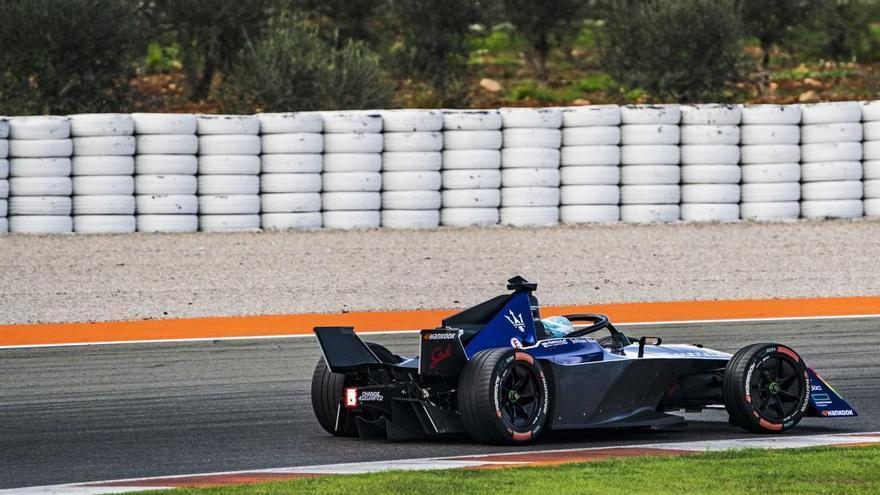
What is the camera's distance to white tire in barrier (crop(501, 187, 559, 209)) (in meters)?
20.1

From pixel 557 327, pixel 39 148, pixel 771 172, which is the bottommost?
pixel 557 327

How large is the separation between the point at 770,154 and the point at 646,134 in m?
1.67

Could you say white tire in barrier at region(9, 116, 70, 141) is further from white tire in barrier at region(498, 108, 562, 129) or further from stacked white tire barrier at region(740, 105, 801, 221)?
stacked white tire barrier at region(740, 105, 801, 221)

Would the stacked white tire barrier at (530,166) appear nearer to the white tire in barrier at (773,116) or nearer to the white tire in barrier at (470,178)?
the white tire in barrier at (470,178)

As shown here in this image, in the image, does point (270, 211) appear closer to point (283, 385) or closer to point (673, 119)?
point (673, 119)

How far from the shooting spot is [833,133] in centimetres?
2045

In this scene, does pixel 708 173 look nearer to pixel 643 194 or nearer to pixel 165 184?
pixel 643 194

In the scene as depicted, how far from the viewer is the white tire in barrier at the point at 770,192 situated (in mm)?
20484

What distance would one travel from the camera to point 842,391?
420 inches

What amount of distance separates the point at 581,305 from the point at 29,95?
42.6 ft

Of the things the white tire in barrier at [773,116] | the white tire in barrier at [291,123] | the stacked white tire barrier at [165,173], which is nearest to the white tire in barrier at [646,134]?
the white tire in barrier at [773,116]

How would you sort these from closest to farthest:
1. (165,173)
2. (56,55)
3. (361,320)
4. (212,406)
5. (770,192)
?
(212,406), (361,320), (165,173), (770,192), (56,55)

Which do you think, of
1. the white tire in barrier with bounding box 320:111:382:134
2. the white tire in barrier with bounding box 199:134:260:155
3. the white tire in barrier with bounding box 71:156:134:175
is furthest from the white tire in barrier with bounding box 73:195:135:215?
the white tire in barrier with bounding box 320:111:382:134

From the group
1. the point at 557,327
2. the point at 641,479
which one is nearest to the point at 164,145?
the point at 557,327
